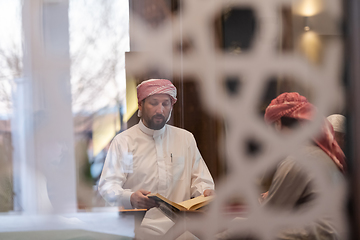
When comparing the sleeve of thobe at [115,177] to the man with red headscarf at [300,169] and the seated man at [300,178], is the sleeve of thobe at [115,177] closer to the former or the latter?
the seated man at [300,178]

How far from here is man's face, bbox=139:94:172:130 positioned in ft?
6.37

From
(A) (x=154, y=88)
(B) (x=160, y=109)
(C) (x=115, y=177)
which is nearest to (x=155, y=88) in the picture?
(A) (x=154, y=88)

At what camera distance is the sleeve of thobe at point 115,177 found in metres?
1.90

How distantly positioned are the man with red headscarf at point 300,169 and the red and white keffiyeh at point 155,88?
0.56 meters

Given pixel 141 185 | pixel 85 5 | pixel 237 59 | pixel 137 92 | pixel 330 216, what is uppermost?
pixel 85 5

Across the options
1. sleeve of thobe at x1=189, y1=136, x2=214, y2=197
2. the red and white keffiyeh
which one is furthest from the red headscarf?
the red and white keffiyeh

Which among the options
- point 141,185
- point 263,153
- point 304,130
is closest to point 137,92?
point 141,185

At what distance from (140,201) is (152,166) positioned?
192mm

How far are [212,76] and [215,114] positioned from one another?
213 millimetres

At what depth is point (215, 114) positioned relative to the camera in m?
2.06

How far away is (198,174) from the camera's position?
79.3 inches

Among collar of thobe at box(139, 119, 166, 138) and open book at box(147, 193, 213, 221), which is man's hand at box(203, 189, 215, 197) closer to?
Answer: open book at box(147, 193, 213, 221)

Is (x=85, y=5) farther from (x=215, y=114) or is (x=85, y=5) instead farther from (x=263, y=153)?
(x=263, y=153)

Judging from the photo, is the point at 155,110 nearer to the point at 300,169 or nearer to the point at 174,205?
the point at 174,205
